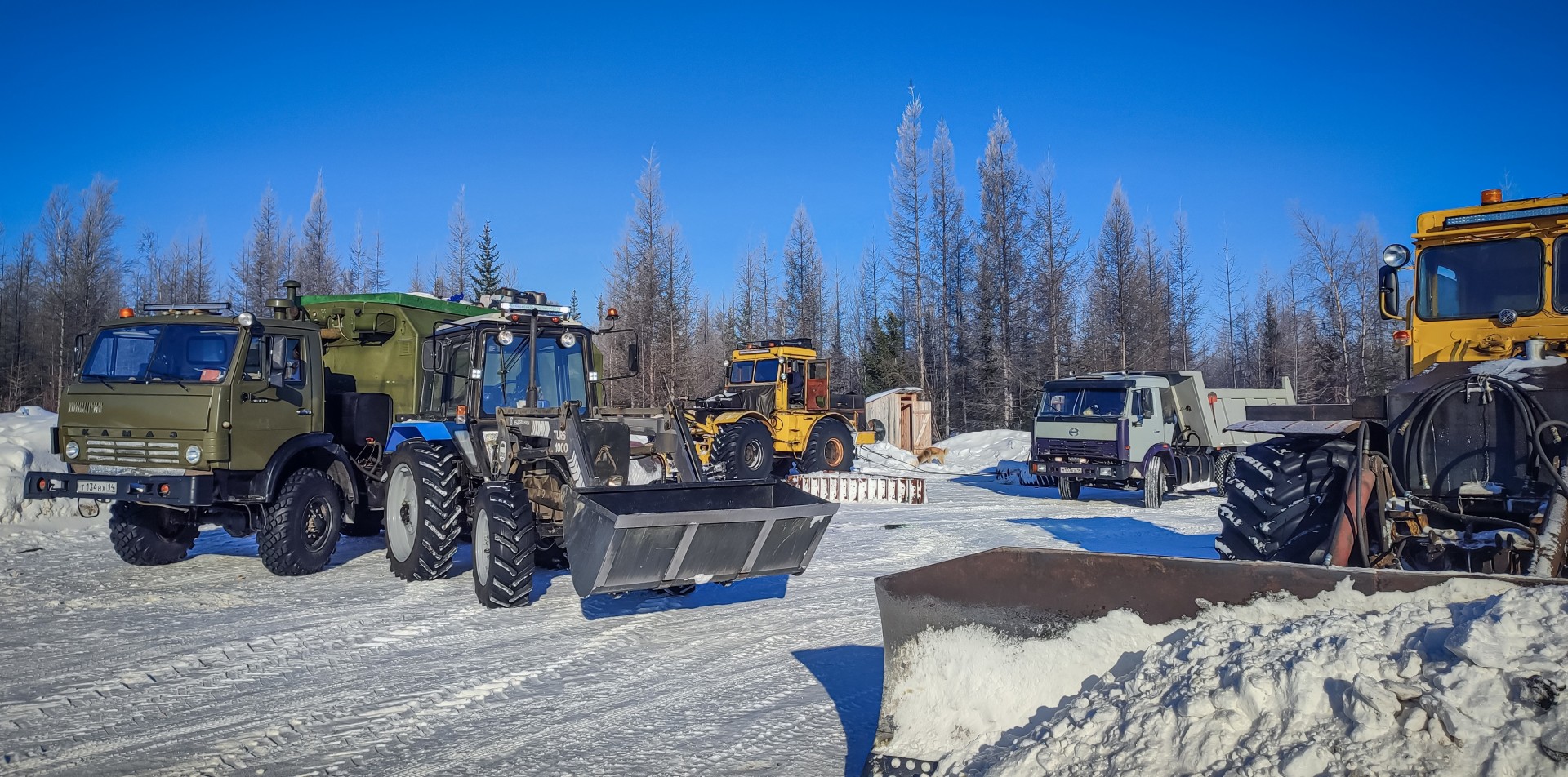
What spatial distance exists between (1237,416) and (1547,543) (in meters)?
14.3

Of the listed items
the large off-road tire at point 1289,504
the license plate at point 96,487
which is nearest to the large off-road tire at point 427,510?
the license plate at point 96,487

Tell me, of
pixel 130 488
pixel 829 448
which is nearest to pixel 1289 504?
pixel 130 488

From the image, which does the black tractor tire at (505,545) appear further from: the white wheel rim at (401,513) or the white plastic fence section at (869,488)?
the white plastic fence section at (869,488)

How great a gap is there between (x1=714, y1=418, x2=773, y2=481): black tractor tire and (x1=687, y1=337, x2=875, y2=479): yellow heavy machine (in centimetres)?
3

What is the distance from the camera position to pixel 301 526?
9.00 m

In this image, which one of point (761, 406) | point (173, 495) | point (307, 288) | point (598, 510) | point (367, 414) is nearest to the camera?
point (598, 510)

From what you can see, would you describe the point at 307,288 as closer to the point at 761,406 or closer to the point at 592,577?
the point at 761,406

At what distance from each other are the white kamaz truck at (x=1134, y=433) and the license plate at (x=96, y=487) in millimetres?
13549

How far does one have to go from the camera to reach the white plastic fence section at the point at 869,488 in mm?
16125

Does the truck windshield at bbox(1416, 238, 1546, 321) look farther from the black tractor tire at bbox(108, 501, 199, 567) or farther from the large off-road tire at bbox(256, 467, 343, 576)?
the black tractor tire at bbox(108, 501, 199, 567)

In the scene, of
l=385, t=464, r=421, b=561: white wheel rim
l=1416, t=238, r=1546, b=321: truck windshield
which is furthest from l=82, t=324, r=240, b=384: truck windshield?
l=1416, t=238, r=1546, b=321: truck windshield

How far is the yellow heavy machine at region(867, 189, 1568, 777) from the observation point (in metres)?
3.79

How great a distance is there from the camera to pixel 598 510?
6.00 metres

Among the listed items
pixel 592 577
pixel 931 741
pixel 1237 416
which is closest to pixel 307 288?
pixel 1237 416
